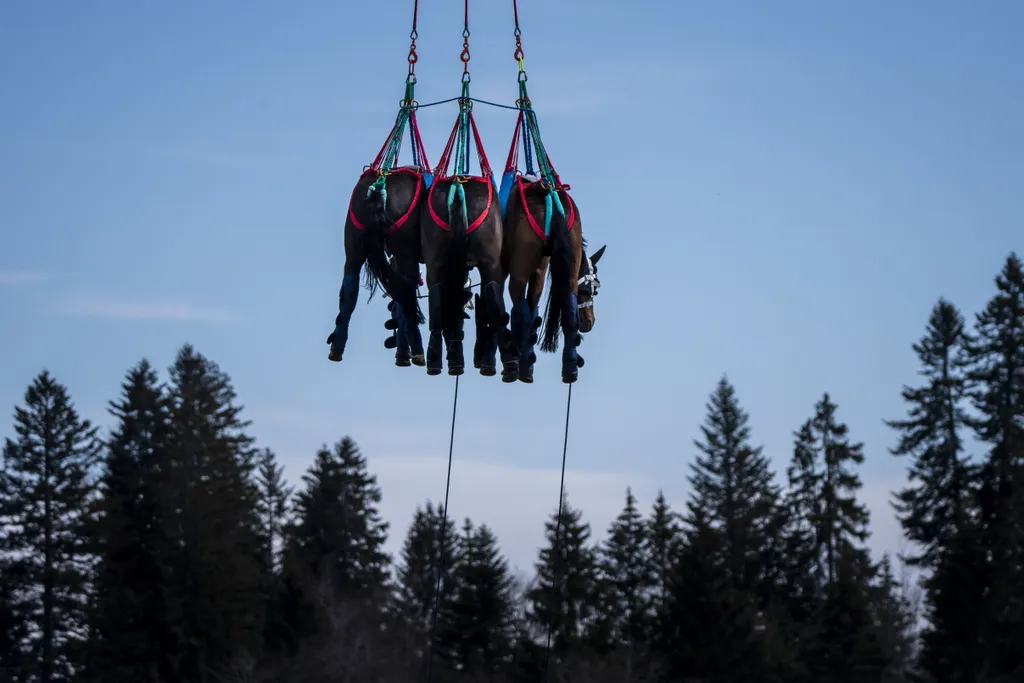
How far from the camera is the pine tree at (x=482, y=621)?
66375mm

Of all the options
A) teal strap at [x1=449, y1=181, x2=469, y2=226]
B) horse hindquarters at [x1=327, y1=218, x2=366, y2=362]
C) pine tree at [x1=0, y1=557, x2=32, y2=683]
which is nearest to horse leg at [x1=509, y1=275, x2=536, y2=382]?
teal strap at [x1=449, y1=181, x2=469, y2=226]

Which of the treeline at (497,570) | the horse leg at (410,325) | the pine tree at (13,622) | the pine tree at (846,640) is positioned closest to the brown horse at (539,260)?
the horse leg at (410,325)

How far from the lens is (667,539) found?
79438mm

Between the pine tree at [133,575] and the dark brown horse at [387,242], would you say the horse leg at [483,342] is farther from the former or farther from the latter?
the pine tree at [133,575]

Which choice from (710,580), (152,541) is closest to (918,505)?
(710,580)

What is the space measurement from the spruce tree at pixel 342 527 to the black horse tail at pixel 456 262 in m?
65.3

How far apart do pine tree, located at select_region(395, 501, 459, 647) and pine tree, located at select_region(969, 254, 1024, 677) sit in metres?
26.9

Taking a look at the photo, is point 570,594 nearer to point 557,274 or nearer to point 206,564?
point 206,564

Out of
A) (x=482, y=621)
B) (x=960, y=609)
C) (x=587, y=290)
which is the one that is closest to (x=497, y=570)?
(x=482, y=621)

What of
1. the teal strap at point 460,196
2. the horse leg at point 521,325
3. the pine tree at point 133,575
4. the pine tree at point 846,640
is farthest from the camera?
the pine tree at point 846,640

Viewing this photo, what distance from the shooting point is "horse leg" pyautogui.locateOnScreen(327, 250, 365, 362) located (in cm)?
1650

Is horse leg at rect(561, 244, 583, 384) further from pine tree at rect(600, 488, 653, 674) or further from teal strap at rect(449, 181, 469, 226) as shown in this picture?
pine tree at rect(600, 488, 653, 674)

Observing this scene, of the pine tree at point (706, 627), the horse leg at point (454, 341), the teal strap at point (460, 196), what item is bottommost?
the horse leg at point (454, 341)

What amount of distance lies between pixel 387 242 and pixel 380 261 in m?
0.21
